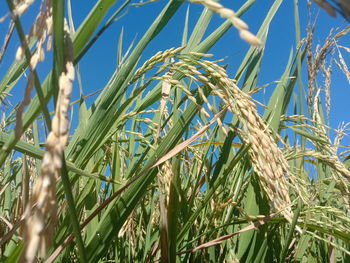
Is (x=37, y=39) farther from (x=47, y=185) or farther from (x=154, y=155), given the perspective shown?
(x=154, y=155)

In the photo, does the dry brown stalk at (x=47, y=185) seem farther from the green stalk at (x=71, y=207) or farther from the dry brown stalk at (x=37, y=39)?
the green stalk at (x=71, y=207)

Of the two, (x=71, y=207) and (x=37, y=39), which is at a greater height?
(x=37, y=39)

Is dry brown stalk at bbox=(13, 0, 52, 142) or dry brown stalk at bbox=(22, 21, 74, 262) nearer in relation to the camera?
dry brown stalk at bbox=(22, 21, 74, 262)

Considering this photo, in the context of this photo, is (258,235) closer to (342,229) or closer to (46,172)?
(342,229)

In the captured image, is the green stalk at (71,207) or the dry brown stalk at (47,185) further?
the green stalk at (71,207)

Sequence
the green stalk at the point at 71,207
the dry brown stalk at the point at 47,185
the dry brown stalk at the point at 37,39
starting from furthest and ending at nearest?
1. the green stalk at the point at 71,207
2. the dry brown stalk at the point at 37,39
3. the dry brown stalk at the point at 47,185

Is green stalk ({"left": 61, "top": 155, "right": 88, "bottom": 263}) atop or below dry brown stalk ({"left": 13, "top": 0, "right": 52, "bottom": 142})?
below

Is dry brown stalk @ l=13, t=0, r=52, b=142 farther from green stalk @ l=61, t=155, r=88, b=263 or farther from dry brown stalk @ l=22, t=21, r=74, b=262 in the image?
green stalk @ l=61, t=155, r=88, b=263

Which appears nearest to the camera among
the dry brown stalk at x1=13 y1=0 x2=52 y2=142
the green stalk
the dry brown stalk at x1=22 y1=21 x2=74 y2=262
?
the dry brown stalk at x1=22 y1=21 x2=74 y2=262

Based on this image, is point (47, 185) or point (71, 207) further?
point (71, 207)

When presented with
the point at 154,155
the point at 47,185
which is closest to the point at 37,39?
the point at 47,185

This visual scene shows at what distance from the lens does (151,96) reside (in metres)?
1.43

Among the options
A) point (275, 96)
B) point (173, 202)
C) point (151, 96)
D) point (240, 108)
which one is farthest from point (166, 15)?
point (275, 96)

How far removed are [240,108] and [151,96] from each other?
0.56 m
